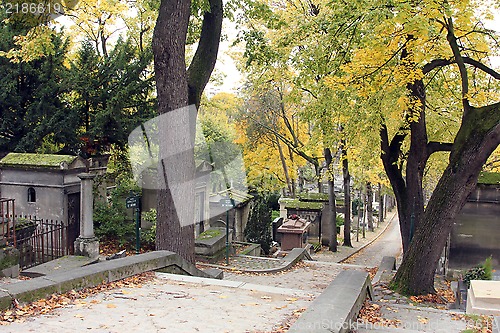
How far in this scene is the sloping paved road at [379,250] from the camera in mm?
21928

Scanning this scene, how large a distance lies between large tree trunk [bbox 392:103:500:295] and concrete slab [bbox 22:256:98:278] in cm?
686

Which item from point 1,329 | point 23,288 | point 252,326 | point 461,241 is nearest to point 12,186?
point 23,288

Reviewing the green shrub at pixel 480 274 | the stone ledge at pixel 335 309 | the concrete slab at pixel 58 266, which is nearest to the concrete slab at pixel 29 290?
the stone ledge at pixel 335 309

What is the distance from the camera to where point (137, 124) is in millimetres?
16719

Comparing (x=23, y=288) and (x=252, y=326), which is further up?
(x=23, y=288)

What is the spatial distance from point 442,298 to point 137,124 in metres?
11.5

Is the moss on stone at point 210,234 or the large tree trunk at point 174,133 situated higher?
the large tree trunk at point 174,133

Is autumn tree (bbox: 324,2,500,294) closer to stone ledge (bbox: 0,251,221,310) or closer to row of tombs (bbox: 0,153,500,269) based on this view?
row of tombs (bbox: 0,153,500,269)

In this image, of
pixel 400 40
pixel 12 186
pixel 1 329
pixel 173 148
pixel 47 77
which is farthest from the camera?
pixel 47 77

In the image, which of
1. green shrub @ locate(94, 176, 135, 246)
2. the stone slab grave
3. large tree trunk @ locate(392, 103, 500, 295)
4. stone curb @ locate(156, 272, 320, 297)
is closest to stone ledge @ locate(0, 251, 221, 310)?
stone curb @ locate(156, 272, 320, 297)

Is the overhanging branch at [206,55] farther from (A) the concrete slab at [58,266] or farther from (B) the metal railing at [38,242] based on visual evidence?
(B) the metal railing at [38,242]

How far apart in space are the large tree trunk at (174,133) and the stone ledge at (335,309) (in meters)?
3.74

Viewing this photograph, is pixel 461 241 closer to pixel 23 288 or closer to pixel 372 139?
pixel 372 139

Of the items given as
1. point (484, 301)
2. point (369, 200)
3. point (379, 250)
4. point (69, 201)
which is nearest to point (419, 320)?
point (484, 301)
